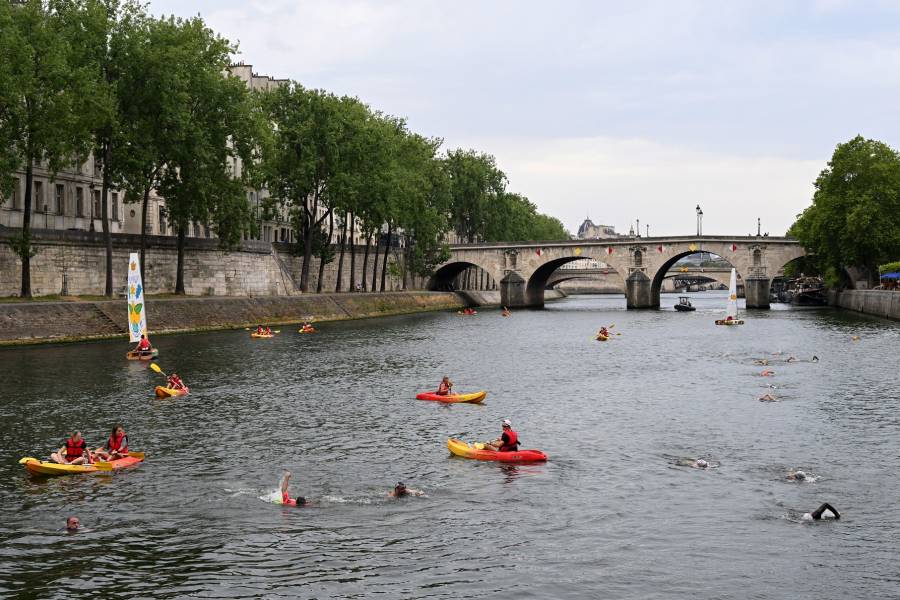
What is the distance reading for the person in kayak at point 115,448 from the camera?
31.9 meters

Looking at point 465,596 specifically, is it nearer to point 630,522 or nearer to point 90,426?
point 630,522

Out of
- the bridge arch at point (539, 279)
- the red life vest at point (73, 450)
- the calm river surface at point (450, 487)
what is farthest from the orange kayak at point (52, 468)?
the bridge arch at point (539, 279)

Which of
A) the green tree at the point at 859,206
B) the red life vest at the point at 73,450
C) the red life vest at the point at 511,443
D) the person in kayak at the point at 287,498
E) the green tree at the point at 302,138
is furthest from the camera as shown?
the green tree at the point at 859,206

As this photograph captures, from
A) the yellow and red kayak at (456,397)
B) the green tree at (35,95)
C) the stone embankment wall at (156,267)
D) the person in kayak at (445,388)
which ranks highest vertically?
the green tree at (35,95)

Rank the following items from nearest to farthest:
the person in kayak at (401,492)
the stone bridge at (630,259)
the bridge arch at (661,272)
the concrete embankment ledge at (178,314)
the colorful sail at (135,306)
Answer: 1. the person in kayak at (401,492)
2. the colorful sail at (135,306)
3. the concrete embankment ledge at (178,314)
4. the stone bridge at (630,259)
5. the bridge arch at (661,272)

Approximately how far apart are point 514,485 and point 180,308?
5985 cm

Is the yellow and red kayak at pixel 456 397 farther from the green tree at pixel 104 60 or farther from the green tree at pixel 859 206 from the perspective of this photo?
the green tree at pixel 859 206

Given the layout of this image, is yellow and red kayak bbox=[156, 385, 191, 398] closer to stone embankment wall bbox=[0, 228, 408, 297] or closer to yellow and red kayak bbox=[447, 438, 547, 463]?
yellow and red kayak bbox=[447, 438, 547, 463]

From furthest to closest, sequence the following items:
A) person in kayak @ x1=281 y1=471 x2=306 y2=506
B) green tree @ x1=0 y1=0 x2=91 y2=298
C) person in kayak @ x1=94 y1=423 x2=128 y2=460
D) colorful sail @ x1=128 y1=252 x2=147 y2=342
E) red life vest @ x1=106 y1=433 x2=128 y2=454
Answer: green tree @ x1=0 y1=0 x2=91 y2=298 < colorful sail @ x1=128 y1=252 x2=147 y2=342 < red life vest @ x1=106 y1=433 x2=128 y2=454 < person in kayak @ x1=94 y1=423 x2=128 y2=460 < person in kayak @ x1=281 y1=471 x2=306 y2=506

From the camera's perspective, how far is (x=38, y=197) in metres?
87.4

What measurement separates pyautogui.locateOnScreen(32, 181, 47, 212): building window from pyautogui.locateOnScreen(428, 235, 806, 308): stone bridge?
265 ft

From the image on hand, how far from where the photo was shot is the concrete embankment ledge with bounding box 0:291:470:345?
68.8 m

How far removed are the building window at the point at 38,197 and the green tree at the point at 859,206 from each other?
83.3 meters

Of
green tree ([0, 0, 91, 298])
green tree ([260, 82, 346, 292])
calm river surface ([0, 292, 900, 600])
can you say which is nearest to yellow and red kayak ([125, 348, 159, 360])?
calm river surface ([0, 292, 900, 600])
